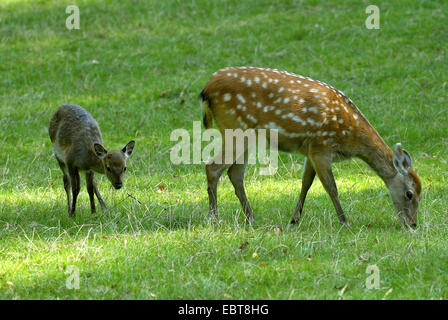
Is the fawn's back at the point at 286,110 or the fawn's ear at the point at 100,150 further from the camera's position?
the fawn's ear at the point at 100,150

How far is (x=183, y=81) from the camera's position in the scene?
12.9 metres

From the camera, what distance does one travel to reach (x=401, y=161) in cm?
737

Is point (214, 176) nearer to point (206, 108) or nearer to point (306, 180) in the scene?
point (206, 108)

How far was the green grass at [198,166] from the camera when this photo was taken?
5.56 meters

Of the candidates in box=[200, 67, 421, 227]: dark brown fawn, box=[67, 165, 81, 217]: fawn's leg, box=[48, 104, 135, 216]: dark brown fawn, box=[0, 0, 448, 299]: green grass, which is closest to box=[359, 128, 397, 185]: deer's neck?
box=[200, 67, 421, 227]: dark brown fawn

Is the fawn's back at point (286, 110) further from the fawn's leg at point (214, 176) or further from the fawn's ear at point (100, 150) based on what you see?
the fawn's ear at point (100, 150)

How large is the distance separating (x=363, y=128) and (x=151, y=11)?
31.7 ft

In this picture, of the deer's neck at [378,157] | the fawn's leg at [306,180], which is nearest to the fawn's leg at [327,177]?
the fawn's leg at [306,180]

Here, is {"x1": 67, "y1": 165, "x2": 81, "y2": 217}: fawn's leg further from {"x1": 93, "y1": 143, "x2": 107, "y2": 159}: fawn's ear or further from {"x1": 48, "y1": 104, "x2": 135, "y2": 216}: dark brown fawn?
{"x1": 93, "y1": 143, "x2": 107, "y2": 159}: fawn's ear

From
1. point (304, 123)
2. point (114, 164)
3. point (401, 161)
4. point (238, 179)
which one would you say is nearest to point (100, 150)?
point (114, 164)

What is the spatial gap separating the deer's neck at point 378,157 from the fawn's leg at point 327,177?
0.47 m

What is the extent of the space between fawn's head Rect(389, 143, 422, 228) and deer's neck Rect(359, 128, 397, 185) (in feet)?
0.29

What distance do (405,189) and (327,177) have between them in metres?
0.86
